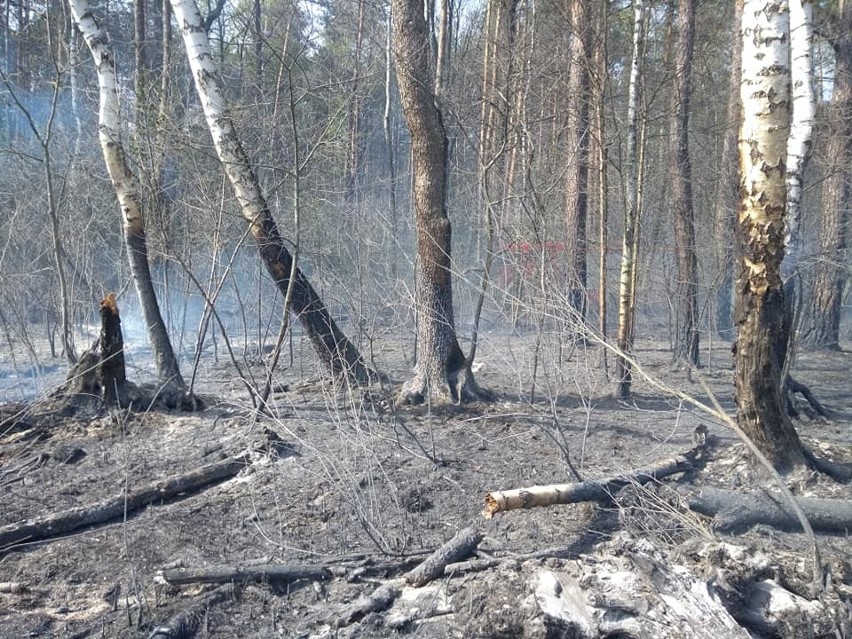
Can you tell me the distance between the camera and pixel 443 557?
424cm

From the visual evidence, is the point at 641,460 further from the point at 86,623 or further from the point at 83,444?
the point at 83,444

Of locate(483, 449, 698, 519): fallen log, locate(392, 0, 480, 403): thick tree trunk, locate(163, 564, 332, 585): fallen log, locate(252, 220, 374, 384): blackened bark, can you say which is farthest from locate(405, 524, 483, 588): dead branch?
locate(252, 220, 374, 384): blackened bark

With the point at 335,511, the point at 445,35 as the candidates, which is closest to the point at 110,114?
the point at 335,511

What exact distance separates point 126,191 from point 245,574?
5350 millimetres

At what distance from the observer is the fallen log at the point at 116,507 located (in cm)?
505

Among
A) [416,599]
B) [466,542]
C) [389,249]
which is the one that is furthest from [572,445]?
[389,249]

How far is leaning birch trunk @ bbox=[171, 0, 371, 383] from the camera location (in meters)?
7.71

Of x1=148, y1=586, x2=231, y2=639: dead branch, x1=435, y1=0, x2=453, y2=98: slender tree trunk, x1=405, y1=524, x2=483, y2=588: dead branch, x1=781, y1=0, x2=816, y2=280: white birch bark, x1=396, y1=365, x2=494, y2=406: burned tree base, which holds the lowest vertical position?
x1=148, y1=586, x2=231, y2=639: dead branch

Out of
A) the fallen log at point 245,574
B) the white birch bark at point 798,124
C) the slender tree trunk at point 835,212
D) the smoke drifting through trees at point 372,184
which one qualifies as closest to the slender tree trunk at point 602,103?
the smoke drifting through trees at point 372,184

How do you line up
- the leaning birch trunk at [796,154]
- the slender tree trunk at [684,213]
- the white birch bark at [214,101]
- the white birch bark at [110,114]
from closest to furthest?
the leaning birch trunk at [796,154]
the white birch bark at [214,101]
the white birch bark at [110,114]
the slender tree trunk at [684,213]

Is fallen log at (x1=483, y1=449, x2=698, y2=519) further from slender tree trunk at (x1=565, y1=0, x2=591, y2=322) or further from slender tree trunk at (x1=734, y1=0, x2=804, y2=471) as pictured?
slender tree trunk at (x1=565, y1=0, x2=591, y2=322)

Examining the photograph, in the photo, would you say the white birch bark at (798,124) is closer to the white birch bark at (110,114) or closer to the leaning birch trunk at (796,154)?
the leaning birch trunk at (796,154)

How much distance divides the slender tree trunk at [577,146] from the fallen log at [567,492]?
148cm

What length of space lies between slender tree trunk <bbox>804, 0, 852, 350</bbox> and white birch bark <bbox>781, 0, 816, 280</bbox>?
6.92m
